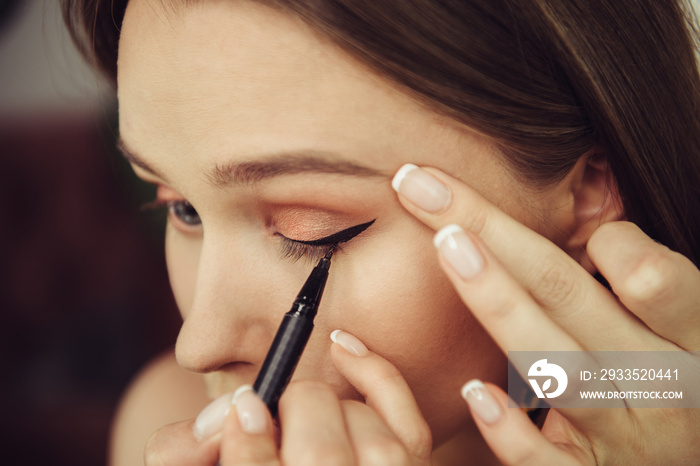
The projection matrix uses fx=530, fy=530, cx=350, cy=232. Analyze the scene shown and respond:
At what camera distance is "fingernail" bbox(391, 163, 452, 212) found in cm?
60

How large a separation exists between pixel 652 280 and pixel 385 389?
34cm

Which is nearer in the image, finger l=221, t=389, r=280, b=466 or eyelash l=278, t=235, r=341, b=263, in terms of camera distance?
finger l=221, t=389, r=280, b=466

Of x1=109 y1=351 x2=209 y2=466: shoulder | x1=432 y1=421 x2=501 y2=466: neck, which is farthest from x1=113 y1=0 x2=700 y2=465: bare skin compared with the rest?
x1=109 y1=351 x2=209 y2=466: shoulder

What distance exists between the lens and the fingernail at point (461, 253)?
58 cm

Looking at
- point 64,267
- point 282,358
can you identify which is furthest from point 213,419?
point 64,267

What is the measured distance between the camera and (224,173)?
Result: 620mm

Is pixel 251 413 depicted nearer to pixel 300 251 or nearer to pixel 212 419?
pixel 212 419

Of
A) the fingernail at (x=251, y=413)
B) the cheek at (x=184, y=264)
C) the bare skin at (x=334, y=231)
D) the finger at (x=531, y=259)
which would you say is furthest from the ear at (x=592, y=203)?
the cheek at (x=184, y=264)

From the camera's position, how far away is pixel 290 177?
605 mm

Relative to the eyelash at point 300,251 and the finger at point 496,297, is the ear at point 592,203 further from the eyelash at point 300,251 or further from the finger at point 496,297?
the eyelash at point 300,251

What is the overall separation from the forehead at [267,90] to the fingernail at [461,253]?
124mm

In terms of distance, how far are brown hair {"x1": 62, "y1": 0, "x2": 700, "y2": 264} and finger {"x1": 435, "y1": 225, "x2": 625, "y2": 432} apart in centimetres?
16

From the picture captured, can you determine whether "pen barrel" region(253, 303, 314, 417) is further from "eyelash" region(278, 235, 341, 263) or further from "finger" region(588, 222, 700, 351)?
"finger" region(588, 222, 700, 351)

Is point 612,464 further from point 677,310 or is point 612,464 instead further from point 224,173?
point 224,173
